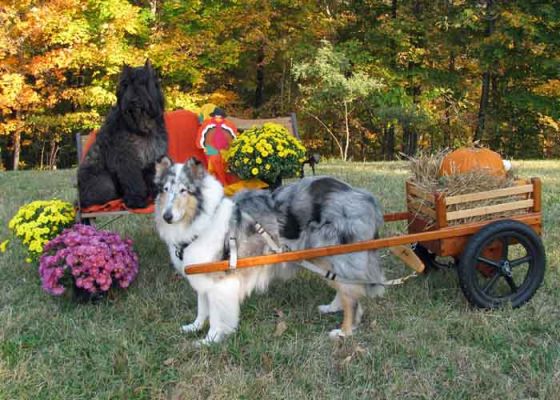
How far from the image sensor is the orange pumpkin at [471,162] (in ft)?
12.7

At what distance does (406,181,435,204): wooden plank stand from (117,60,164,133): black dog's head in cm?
237

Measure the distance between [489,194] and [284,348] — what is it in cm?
178

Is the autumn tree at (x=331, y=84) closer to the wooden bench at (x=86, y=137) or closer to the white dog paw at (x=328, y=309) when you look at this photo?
the wooden bench at (x=86, y=137)

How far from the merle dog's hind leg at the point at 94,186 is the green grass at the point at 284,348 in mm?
883

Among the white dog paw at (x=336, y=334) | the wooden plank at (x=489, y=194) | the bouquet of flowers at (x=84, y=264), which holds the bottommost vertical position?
the white dog paw at (x=336, y=334)

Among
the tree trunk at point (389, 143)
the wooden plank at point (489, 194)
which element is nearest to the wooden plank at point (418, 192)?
the wooden plank at point (489, 194)

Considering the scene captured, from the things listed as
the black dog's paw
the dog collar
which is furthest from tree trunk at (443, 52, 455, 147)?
the dog collar

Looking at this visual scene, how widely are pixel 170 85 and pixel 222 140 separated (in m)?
11.6

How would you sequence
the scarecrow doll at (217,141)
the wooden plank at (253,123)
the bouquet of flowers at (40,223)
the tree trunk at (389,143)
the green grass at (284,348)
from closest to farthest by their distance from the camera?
the green grass at (284,348) → the bouquet of flowers at (40,223) → the scarecrow doll at (217,141) → the wooden plank at (253,123) → the tree trunk at (389,143)

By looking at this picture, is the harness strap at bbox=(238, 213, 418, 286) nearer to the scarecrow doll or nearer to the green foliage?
the scarecrow doll

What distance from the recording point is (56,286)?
12.9 ft

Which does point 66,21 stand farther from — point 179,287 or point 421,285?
point 421,285

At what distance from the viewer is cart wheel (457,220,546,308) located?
3451 millimetres

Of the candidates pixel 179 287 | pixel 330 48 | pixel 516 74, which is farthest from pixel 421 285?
pixel 516 74
